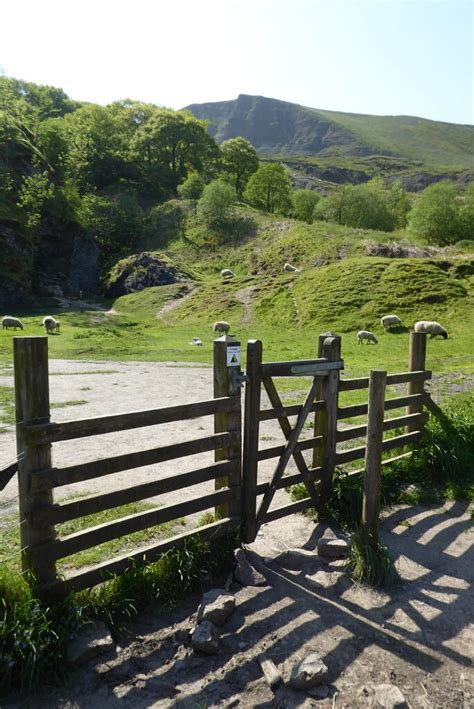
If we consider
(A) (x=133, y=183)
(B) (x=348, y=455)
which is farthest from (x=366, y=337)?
(A) (x=133, y=183)

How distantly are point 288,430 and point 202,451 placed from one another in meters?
1.67

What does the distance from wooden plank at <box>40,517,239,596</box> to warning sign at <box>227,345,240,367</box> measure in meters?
2.08

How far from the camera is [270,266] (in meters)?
56.8

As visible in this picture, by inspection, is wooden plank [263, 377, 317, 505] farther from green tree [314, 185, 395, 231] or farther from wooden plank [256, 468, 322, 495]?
green tree [314, 185, 395, 231]

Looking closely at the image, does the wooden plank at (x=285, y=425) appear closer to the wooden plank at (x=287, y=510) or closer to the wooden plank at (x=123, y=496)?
the wooden plank at (x=287, y=510)

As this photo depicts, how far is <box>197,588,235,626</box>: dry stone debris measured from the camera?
486 centimetres

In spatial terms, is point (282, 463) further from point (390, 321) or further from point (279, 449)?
point (390, 321)

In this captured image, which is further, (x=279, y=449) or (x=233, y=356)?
(x=279, y=449)

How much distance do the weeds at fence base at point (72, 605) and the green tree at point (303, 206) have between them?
97481 mm

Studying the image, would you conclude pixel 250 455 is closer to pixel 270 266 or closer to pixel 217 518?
pixel 217 518

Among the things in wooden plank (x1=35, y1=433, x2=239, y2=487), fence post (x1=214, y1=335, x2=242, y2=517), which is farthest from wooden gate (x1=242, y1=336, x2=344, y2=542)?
wooden plank (x1=35, y1=433, x2=239, y2=487)

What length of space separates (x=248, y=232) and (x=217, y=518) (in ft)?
213

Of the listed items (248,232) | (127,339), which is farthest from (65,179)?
(127,339)

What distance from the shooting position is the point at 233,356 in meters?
6.04
